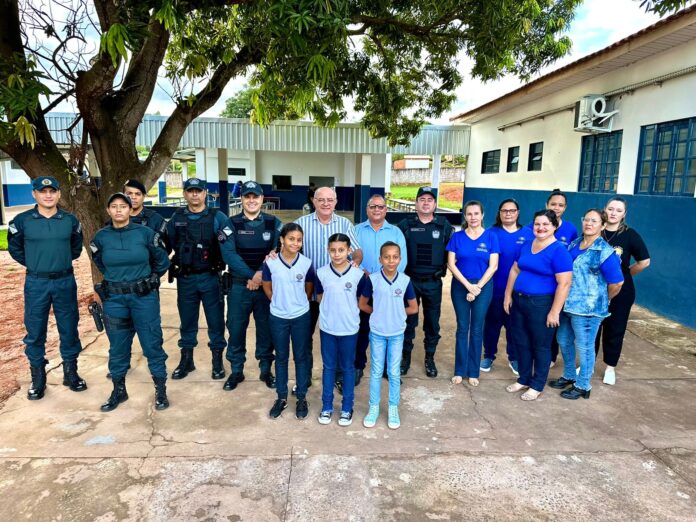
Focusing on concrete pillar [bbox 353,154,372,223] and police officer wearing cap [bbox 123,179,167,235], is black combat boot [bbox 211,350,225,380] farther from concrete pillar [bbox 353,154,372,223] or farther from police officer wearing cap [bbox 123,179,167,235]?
concrete pillar [bbox 353,154,372,223]

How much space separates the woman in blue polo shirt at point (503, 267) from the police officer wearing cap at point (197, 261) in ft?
7.77

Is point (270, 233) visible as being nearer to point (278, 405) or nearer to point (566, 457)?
point (278, 405)

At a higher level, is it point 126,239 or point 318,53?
point 318,53

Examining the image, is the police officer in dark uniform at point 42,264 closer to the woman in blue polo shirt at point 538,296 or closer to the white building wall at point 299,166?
the woman in blue polo shirt at point 538,296

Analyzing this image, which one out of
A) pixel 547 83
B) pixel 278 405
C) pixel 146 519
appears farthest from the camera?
pixel 547 83

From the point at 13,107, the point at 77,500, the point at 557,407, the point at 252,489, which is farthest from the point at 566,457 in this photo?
the point at 13,107

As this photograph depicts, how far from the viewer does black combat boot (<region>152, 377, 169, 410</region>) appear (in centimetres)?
346

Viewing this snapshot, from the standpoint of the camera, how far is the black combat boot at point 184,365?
402cm

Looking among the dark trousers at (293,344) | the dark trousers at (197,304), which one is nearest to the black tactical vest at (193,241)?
the dark trousers at (197,304)

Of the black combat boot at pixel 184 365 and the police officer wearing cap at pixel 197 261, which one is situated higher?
the police officer wearing cap at pixel 197 261

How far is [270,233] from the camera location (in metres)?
3.73

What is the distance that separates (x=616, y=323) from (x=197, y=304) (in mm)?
3615

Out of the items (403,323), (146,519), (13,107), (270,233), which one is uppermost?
(13,107)

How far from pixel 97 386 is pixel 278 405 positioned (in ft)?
5.40
